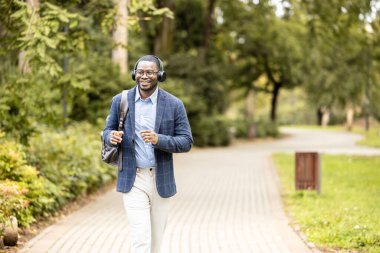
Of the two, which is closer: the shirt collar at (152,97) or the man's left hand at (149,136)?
the man's left hand at (149,136)

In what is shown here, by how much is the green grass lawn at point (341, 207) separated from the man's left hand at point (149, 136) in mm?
3480

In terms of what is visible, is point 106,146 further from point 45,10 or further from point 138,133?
point 45,10

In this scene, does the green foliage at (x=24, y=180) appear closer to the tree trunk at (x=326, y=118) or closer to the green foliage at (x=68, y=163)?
the green foliage at (x=68, y=163)

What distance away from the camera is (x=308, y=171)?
44.1ft

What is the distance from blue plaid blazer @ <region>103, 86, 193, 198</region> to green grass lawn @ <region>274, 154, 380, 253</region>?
3097 mm

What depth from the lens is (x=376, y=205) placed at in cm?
1105

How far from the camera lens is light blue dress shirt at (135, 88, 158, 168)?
5.41m

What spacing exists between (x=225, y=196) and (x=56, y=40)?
18.8 feet

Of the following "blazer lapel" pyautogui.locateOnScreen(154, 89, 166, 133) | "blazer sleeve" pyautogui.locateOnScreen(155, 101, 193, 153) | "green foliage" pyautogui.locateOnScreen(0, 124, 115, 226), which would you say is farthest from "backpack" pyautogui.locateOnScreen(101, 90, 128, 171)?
"green foliage" pyautogui.locateOnScreen(0, 124, 115, 226)

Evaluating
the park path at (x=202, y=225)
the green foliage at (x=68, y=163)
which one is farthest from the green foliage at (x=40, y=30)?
the park path at (x=202, y=225)

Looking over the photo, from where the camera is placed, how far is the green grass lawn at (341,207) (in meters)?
8.05

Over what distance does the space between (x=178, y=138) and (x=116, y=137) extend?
0.54m

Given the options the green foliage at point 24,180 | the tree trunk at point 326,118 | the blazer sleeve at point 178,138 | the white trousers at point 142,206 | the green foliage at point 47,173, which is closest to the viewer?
the blazer sleeve at point 178,138

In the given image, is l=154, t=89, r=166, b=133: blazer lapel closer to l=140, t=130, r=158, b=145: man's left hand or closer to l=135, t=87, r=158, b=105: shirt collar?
l=135, t=87, r=158, b=105: shirt collar
